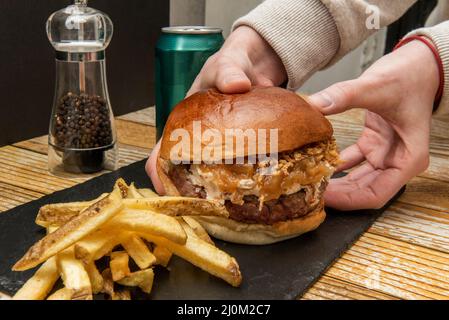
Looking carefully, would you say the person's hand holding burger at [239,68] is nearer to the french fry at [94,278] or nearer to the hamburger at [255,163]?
the hamburger at [255,163]

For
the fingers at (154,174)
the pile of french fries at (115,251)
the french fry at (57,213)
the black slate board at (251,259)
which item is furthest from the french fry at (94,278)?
the fingers at (154,174)

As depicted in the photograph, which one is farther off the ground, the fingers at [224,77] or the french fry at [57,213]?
the fingers at [224,77]

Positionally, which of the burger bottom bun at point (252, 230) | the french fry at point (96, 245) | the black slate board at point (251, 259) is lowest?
the black slate board at point (251, 259)

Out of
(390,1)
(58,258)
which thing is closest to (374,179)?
(390,1)

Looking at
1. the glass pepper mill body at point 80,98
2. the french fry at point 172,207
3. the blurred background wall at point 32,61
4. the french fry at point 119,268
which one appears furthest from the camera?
the blurred background wall at point 32,61

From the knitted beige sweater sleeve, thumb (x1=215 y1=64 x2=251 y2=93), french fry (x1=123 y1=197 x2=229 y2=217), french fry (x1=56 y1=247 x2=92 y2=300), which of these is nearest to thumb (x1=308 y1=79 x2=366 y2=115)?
thumb (x1=215 y1=64 x2=251 y2=93)

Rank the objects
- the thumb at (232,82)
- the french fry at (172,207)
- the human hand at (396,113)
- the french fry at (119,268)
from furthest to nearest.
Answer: the human hand at (396,113)
the thumb at (232,82)
the french fry at (172,207)
the french fry at (119,268)
